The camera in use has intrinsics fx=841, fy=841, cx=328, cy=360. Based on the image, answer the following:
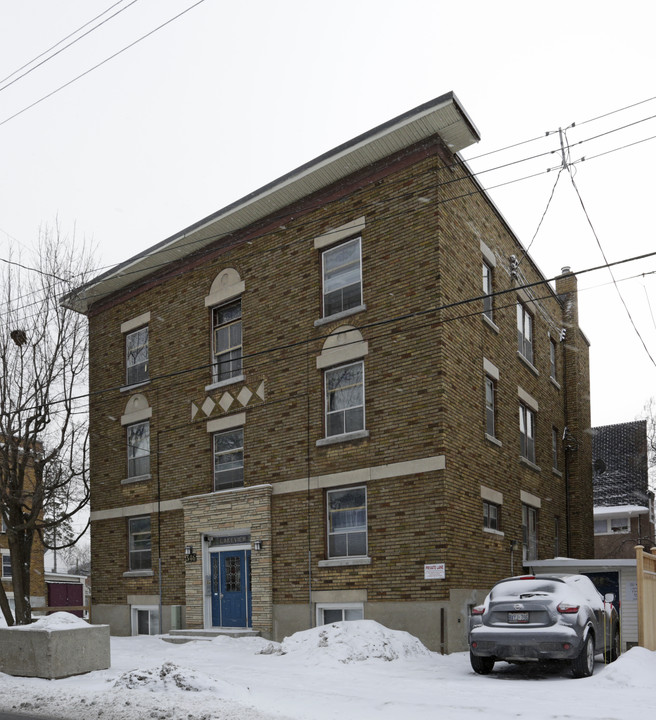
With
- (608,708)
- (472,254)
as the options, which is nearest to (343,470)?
(472,254)

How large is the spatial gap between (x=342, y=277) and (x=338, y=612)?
796 centimetres

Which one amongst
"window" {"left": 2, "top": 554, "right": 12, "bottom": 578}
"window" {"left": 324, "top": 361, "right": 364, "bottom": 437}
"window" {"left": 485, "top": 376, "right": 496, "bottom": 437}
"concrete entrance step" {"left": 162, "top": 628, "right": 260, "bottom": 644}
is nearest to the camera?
"window" {"left": 324, "top": 361, "right": 364, "bottom": 437}

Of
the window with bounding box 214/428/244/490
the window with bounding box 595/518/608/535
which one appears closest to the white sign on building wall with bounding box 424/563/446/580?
the window with bounding box 214/428/244/490

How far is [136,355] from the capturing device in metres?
26.0

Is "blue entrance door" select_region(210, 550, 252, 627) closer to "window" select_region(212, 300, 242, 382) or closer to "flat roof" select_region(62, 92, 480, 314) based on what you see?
"window" select_region(212, 300, 242, 382)

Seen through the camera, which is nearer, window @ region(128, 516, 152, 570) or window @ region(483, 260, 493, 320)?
window @ region(483, 260, 493, 320)

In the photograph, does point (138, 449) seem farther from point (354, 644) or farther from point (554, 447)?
point (554, 447)

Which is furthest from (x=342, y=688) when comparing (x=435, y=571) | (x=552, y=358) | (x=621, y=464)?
(x=621, y=464)

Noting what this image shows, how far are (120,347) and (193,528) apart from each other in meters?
6.98

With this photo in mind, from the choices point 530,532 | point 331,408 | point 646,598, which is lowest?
point 646,598

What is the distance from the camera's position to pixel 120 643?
2095 centimetres

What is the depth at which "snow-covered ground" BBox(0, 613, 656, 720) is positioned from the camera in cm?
1009

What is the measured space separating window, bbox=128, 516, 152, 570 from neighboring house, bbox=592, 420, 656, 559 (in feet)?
82.9

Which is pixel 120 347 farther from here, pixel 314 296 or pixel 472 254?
pixel 472 254
